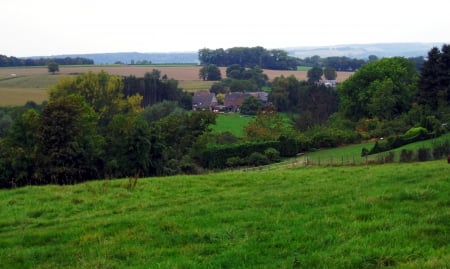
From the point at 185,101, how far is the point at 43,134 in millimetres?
74738

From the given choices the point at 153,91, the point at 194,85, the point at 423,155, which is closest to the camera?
the point at 423,155

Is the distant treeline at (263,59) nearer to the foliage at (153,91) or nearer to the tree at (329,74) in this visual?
the tree at (329,74)

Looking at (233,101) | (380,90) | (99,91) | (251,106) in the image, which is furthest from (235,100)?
(380,90)

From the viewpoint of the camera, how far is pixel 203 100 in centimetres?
11769

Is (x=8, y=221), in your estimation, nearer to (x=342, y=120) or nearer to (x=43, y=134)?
(x=43, y=134)

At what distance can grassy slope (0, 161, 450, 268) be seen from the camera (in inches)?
357

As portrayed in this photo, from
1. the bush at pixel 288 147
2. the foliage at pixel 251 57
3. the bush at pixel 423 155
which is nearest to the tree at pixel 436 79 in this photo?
the bush at pixel 288 147

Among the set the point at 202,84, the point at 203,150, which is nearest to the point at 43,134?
the point at 203,150

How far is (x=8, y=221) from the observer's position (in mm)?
14930

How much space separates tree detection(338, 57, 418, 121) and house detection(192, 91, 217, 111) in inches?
1867

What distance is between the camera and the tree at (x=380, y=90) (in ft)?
213

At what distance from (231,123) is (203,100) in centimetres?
2737

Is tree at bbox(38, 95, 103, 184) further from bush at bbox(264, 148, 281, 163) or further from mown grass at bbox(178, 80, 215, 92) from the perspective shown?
mown grass at bbox(178, 80, 215, 92)

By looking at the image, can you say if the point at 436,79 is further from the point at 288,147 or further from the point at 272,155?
the point at 272,155
